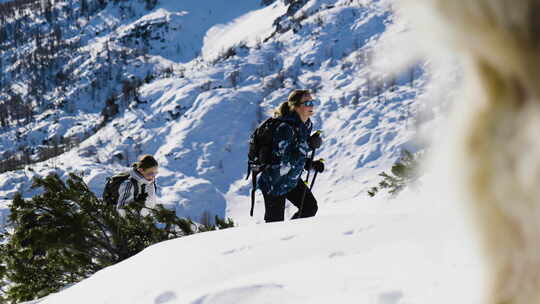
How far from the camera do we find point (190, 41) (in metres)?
126

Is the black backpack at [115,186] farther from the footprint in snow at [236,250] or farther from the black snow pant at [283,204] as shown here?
the footprint in snow at [236,250]

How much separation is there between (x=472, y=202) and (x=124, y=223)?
5.87 m

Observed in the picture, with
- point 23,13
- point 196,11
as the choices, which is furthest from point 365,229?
point 23,13

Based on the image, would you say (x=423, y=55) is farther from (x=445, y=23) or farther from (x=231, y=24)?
(x=231, y=24)

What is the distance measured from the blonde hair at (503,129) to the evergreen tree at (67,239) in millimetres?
5741

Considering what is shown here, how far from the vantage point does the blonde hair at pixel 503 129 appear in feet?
2.12

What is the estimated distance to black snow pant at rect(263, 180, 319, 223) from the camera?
4.25 m

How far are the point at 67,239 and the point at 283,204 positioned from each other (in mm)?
3730

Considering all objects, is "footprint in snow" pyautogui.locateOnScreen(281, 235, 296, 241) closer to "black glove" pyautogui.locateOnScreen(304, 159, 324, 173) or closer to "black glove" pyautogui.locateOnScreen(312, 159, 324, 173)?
"black glove" pyautogui.locateOnScreen(304, 159, 324, 173)

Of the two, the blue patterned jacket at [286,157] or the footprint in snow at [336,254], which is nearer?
the footprint in snow at [336,254]

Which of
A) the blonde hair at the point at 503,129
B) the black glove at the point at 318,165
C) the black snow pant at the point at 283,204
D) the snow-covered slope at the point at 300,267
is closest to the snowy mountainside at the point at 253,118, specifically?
the black glove at the point at 318,165

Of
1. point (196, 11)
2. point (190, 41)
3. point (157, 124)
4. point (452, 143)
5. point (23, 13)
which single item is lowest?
point (452, 143)

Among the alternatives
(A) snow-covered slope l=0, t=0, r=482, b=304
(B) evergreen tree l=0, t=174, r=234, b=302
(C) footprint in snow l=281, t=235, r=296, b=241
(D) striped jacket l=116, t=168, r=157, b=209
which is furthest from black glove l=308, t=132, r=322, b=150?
(B) evergreen tree l=0, t=174, r=234, b=302

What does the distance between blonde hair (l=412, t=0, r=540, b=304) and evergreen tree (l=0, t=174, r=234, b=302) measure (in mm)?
5741
